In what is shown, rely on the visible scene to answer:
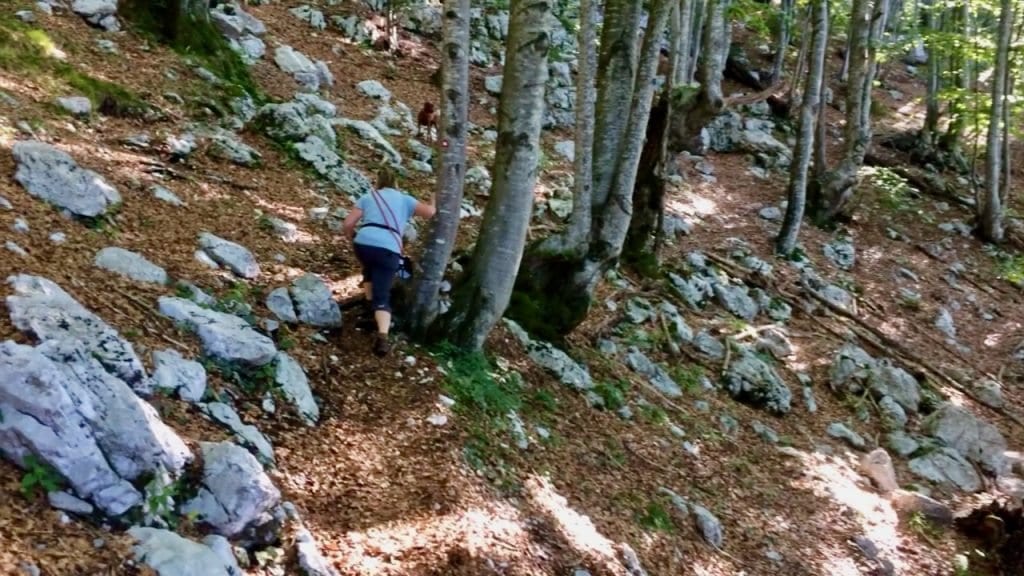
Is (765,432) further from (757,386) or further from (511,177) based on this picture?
(511,177)

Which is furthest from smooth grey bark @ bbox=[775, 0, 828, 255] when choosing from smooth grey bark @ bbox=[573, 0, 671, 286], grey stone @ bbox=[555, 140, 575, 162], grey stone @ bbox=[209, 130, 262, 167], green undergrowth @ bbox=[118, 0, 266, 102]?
grey stone @ bbox=[209, 130, 262, 167]

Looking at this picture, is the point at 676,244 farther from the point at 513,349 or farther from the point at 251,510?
the point at 251,510

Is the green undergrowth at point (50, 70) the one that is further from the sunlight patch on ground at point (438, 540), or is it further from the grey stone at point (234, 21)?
the sunlight patch on ground at point (438, 540)

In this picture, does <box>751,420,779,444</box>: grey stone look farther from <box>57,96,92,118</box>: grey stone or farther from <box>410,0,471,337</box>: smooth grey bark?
<box>57,96,92,118</box>: grey stone

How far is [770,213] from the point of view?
47.2 ft

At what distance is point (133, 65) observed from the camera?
28.4 ft

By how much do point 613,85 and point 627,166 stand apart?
797 millimetres

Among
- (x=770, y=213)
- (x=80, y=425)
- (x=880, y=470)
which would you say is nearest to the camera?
(x=80, y=425)

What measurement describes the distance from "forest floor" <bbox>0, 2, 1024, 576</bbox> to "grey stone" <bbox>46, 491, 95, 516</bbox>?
6 centimetres

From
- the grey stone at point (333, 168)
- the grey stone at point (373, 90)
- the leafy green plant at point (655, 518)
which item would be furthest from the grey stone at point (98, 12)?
the leafy green plant at point (655, 518)

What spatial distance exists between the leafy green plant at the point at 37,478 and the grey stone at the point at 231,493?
55 centimetres

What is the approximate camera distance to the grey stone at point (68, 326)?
3.72 metres

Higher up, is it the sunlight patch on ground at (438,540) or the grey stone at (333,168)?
the grey stone at (333,168)

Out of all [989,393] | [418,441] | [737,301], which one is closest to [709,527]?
[418,441]
